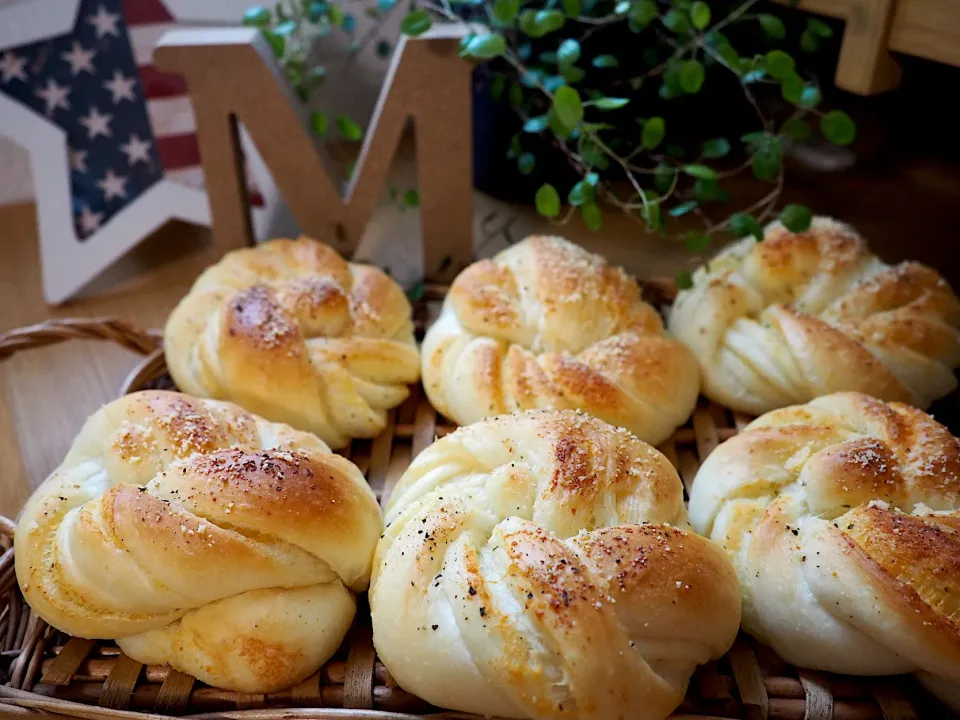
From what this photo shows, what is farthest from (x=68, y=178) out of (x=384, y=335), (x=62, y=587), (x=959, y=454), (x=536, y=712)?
(x=959, y=454)

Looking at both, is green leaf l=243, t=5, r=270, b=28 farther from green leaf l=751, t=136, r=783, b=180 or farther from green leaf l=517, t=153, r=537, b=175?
green leaf l=751, t=136, r=783, b=180

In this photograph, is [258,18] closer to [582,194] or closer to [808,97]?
[582,194]

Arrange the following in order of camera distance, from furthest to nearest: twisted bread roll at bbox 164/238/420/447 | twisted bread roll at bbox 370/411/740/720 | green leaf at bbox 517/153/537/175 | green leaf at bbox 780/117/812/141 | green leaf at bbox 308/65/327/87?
green leaf at bbox 308/65/327/87
green leaf at bbox 517/153/537/175
green leaf at bbox 780/117/812/141
twisted bread roll at bbox 164/238/420/447
twisted bread roll at bbox 370/411/740/720

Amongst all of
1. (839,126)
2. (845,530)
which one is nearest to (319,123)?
(839,126)

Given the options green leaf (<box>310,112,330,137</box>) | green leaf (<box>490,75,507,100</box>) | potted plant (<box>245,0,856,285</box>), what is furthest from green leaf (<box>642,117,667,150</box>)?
green leaf (<box>310,112,330,137</box>)

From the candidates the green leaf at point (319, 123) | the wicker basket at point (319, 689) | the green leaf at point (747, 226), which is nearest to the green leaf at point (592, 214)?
the green leaf at point (747, 226)

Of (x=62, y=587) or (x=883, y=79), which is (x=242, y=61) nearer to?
(x=62, y=587)
